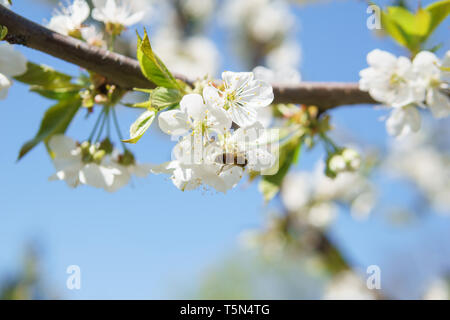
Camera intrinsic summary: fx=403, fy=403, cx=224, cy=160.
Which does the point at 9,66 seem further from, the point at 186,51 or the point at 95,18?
the point at 186,51

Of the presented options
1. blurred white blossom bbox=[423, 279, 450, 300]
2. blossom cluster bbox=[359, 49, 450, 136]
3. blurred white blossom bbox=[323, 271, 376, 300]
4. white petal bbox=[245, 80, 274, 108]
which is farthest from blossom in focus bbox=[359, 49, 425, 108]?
blurred white blossom bbox=[423, 279, 450, 300]

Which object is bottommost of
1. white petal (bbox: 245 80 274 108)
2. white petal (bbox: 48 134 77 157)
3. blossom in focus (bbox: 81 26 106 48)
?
white petal (bbox: 245 80 274 108)

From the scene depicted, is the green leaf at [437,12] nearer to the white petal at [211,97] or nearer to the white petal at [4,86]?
the white petal at [211,97]

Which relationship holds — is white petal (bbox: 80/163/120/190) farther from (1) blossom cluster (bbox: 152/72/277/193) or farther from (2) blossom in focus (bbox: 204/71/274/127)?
(2) blossom in focus (bbox: 204/71/274/127)

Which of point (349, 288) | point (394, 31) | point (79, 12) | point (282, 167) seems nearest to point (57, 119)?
point (79, 12)

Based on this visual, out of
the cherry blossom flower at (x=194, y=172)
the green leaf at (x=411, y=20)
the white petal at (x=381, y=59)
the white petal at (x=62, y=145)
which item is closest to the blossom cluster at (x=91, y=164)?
the white petal at (x=62, y=145)
